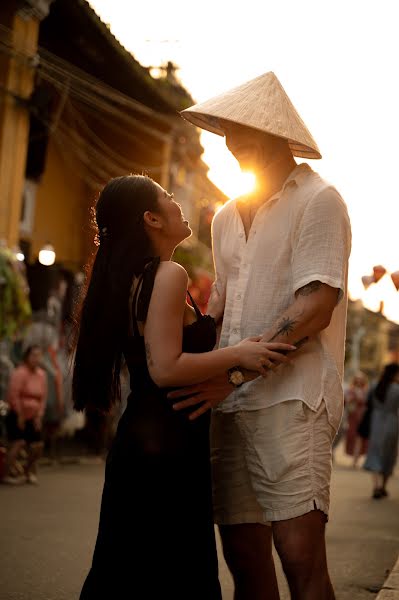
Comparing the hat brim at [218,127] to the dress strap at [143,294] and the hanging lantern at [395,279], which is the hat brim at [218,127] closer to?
the dress strap at [143,294]

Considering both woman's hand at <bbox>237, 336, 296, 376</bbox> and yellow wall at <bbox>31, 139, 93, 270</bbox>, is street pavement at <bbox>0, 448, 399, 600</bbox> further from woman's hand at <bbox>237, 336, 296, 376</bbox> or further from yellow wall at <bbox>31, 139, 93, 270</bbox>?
yellow wall at <bbox>31, 139, 93, 270</bbox>

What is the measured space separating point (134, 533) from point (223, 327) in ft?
2.73

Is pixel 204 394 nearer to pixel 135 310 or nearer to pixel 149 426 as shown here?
pixel 149 426

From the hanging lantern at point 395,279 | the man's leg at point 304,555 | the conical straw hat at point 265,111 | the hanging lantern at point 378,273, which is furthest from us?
the hanging lantern at point 378,273

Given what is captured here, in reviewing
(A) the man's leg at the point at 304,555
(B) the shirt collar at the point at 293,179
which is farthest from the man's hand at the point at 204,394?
(B) the shirt collar at the point at 293,179

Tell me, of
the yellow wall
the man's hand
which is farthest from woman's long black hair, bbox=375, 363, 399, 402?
the man's hand

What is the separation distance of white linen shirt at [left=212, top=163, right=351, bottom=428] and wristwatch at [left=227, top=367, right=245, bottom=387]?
9 cm

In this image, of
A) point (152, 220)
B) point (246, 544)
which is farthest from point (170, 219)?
point (246, 544)

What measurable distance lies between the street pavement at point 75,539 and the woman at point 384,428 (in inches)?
16.7

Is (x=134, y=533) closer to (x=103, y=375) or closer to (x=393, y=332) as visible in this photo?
(x=103, y=375)

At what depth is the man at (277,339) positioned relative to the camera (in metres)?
3.30

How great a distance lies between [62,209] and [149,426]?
64.8 feet

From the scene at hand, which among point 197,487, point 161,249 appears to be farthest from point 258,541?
point 161,249

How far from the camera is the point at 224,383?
11.2ft
